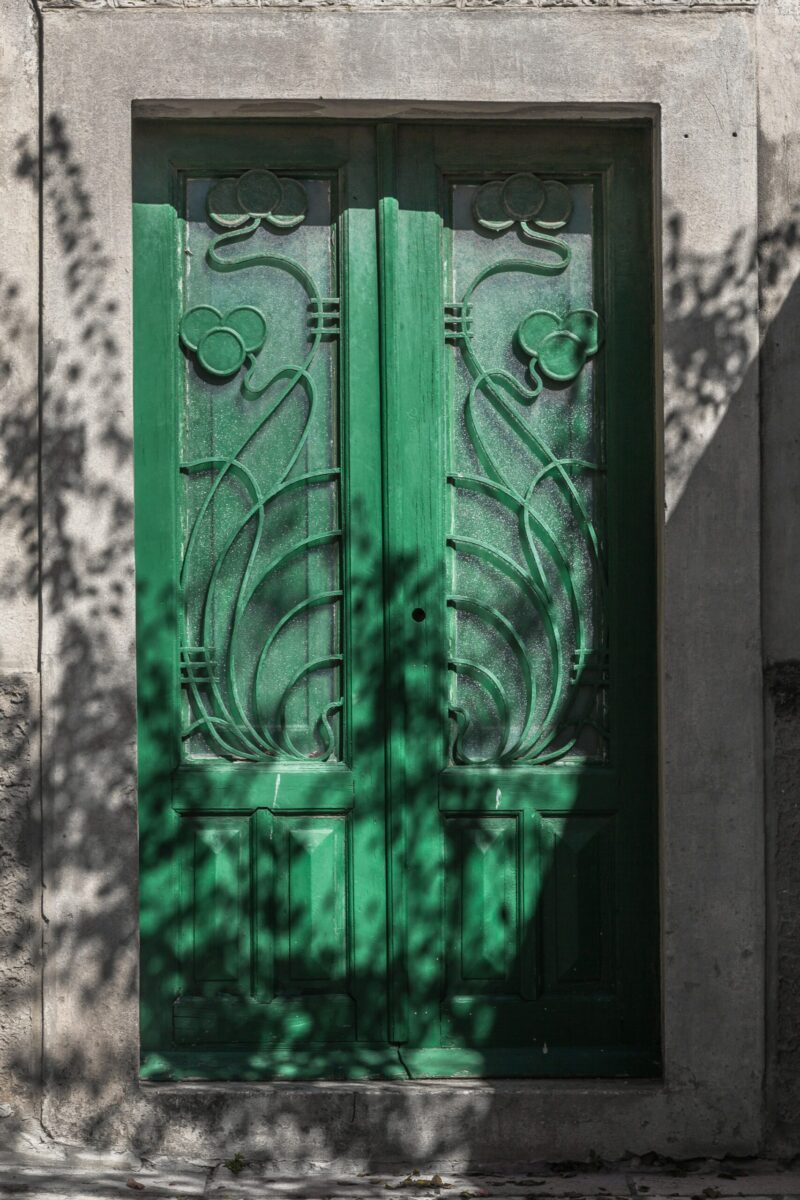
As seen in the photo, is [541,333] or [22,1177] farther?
[541,333]

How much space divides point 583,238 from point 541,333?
14.1 inches

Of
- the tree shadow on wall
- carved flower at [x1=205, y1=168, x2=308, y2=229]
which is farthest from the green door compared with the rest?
the tree shadow on wall

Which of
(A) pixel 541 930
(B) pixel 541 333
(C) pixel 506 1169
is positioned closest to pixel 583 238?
(B) pixel 541 333

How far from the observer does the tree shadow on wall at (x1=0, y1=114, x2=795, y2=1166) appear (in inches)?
179

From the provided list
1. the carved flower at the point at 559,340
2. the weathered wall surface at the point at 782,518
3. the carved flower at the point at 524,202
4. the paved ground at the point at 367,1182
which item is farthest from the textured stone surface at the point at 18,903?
the weathered wall surface at the point at 782,518

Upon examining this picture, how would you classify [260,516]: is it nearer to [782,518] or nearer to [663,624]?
[663,624]

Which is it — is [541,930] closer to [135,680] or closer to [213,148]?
[135,680]

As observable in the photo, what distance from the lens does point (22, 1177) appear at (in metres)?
4.30

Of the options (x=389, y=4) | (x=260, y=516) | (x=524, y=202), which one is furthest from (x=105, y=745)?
(x=389, y=4)

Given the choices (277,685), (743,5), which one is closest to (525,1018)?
(277,685)

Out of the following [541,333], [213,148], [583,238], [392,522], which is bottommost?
[392,522]

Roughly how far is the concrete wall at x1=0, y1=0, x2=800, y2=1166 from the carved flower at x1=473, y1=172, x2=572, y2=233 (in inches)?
10.9

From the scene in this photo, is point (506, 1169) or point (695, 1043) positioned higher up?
point (695, 1043)

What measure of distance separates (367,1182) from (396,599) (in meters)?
1.87
